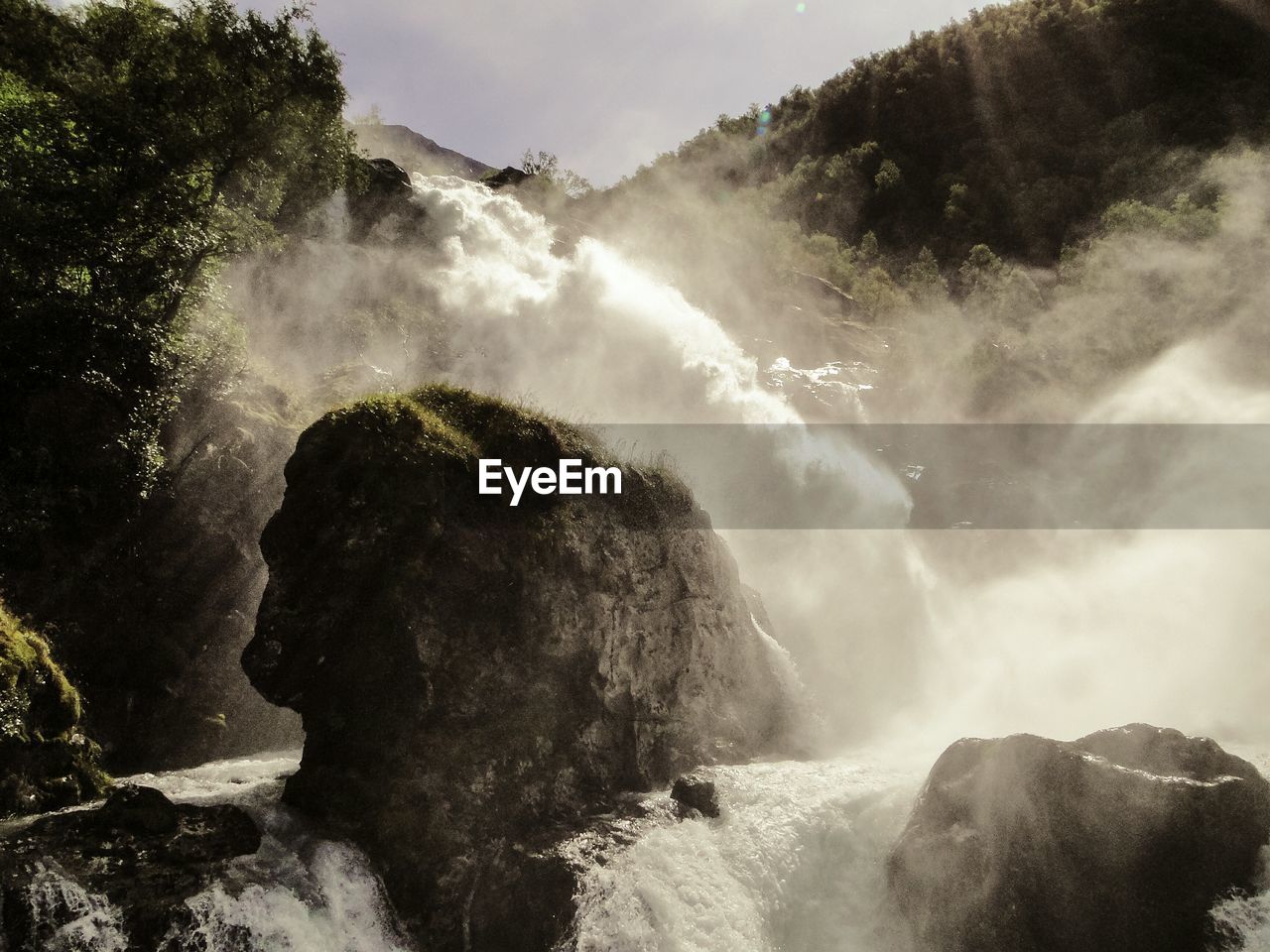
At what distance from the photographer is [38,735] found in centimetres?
1163

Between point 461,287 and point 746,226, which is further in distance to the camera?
point 746,226

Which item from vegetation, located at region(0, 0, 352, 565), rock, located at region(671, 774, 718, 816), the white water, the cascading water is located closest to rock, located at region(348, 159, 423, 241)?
the cascading water

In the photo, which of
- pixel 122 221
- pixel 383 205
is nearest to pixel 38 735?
pixel 122 221

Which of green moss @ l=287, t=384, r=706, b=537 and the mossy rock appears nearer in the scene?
the mossy rock

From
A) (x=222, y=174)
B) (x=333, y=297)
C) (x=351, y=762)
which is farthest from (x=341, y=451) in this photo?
(x=333, y=297)

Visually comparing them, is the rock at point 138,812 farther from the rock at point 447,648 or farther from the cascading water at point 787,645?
the rock at point 447,648

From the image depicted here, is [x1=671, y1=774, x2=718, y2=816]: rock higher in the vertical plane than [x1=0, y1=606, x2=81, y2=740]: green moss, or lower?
lower

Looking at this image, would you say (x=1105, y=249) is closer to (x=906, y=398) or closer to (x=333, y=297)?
(x=906, y=398)

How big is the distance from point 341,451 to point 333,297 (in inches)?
1008

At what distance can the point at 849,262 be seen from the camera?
63500mm

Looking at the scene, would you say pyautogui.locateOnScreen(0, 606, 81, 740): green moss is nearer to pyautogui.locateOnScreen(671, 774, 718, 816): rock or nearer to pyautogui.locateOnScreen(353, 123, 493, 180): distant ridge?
pyautogui.locateOnScreen(671, 774, 718, 816): rock

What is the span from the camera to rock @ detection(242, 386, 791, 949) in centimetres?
1251

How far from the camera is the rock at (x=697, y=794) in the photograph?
49.8 feet

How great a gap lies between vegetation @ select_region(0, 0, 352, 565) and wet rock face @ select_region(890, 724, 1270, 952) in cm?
1833
